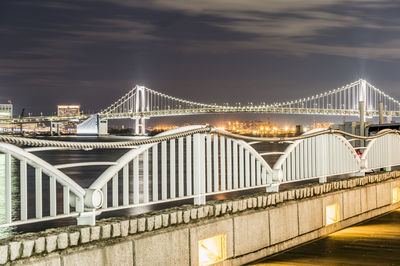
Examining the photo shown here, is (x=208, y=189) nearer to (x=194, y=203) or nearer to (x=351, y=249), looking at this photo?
(x=194, y=203)

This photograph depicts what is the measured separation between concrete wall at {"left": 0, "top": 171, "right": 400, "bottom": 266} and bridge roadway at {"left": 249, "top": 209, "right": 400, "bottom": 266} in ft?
0.57

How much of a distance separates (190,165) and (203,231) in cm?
77

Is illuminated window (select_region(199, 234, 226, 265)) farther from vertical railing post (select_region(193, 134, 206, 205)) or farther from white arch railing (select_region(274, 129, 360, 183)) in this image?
white arch railing (select_region(274, 129, 360, 183))

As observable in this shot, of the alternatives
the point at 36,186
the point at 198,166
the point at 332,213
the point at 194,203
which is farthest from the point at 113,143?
the point at 332,213

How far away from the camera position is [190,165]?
241 inches

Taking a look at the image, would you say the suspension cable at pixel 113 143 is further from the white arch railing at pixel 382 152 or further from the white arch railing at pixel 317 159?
the white arch railing at pixel 382 152

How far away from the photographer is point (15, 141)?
4.23 m

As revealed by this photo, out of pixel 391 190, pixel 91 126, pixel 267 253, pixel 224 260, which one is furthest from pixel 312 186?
pixel 91 126

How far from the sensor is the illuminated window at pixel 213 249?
5.76 metres

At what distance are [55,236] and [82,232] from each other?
26cm

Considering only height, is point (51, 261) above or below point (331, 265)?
above

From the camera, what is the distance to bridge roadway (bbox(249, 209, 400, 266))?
6203 millimetres

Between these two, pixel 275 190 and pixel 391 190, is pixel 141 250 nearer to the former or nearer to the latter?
pixel 275 190

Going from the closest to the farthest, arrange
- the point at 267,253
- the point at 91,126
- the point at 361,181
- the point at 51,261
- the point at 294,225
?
1. the point at 51,261
2. the point at 267,253
3. the point at 294,225
4. the point at 361,181
5. the point at 91,126
